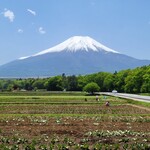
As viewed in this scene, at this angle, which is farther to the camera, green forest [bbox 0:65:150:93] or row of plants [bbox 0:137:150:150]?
green forest [bbox 0:65:150:93]

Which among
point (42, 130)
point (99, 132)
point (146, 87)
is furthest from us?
point (146, 87)

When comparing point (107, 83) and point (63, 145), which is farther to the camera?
point (107, 83)

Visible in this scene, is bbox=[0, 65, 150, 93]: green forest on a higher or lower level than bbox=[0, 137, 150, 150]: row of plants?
higher

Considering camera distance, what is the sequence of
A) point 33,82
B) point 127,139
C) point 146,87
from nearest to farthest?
point 127,139, point 146,87, point 33,82

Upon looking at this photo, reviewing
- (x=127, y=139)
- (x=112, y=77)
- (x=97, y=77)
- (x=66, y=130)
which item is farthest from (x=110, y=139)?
(x=97, y=77)

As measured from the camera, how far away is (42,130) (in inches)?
950

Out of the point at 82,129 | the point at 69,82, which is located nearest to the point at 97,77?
the point at 69,82

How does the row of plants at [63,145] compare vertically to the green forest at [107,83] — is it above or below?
below

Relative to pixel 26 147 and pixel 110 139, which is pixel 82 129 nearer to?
pixel 110 139

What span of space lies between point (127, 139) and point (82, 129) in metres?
5.22

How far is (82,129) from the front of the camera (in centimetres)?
2494

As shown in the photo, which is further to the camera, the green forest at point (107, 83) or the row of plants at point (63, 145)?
the green forest at point (107, 83)

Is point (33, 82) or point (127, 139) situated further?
point (33, 82)

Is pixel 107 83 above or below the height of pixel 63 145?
above
